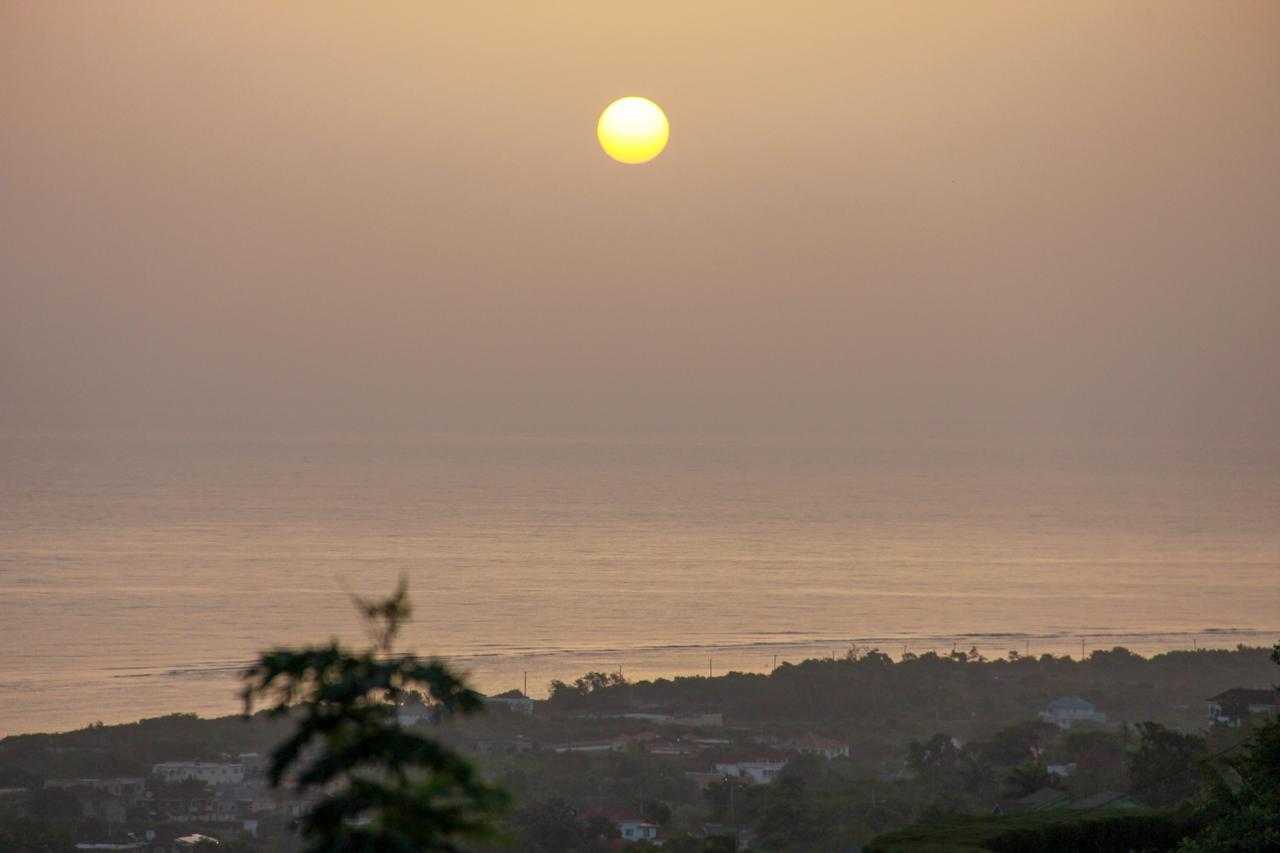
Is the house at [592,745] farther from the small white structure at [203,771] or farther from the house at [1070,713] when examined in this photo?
the house at [1070,713]

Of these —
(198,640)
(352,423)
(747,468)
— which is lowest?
(198,640)

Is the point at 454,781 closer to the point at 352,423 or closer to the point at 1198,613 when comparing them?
the point at 1198,613

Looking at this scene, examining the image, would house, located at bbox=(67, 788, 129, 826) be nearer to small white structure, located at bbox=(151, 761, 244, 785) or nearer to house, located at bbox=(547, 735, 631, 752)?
small white structure, located at bbox=(151, 761, 244, 785)

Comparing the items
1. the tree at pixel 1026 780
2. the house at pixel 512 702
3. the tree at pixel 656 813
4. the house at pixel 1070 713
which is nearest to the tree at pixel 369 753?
the tree at pixel 656 813

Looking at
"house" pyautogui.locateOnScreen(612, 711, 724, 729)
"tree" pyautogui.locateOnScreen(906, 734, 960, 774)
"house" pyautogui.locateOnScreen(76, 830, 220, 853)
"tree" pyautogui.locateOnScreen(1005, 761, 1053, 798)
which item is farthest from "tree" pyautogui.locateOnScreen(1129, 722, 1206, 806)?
"house" pyautogui.locateOnScreen(76, 830, 220, 853)

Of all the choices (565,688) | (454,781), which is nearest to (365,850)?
(454,781)
